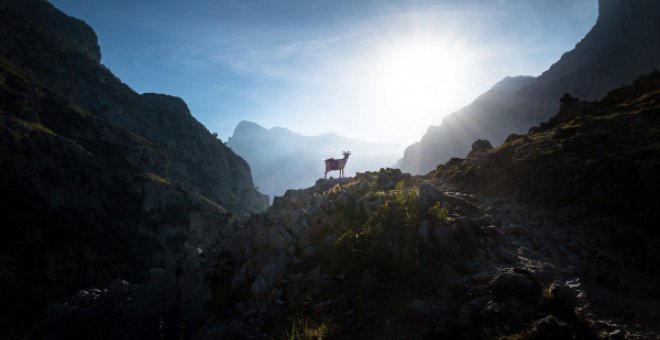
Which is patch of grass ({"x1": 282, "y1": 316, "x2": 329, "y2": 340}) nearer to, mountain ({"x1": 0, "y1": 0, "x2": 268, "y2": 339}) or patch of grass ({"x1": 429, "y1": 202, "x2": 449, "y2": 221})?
patch of grass ({"x1": 429, "y1": 202, "x2": 449, "y2": 221})

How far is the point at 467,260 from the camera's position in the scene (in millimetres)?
12867

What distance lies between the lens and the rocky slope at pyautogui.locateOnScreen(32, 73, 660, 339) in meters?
10.0

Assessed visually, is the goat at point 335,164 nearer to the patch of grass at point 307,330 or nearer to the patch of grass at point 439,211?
the patch of grass at point 439,211

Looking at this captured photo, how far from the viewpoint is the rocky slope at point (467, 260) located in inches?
394

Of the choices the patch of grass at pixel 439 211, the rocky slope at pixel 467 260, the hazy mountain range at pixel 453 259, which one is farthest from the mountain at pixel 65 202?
the patch of grass at pixel 439 211

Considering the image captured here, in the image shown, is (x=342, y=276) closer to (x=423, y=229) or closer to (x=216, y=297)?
(x=423, y=229)

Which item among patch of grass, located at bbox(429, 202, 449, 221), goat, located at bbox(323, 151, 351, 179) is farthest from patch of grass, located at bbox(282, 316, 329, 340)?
goat, located at bbox(323, 151, 351, 179)

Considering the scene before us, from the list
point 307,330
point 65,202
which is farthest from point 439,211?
point 65,202

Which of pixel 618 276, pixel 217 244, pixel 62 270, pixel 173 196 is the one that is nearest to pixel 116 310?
pixel 217 244

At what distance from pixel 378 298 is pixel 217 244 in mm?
14182

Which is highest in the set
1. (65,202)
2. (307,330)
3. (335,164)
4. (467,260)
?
(335,164)

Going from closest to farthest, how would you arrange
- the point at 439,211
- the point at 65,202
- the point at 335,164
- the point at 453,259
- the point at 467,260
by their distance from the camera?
the point at 467,260 → the point at 453,259 → the point at 439,211 → the point at 335,164 → the point at 65,202

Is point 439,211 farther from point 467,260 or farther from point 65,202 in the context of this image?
point 65,202

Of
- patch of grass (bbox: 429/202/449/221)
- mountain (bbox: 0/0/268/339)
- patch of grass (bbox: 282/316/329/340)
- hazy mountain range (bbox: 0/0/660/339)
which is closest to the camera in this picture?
hazy mountain range (bbox: 0/0/660/339)
